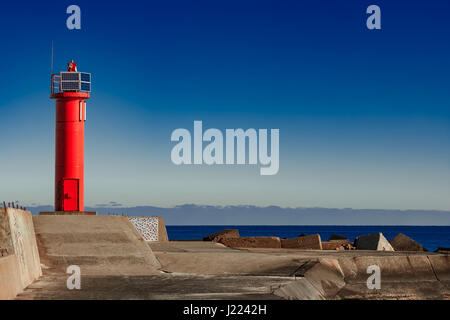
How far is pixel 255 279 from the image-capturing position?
1529 cm

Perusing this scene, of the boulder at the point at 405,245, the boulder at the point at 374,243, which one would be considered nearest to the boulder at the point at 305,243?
the boulder at the point at 374,243

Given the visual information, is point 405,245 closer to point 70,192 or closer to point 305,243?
point 305,243

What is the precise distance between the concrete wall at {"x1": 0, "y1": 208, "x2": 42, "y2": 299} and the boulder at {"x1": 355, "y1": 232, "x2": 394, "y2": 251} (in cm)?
1474

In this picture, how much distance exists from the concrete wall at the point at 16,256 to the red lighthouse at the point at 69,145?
8.14m

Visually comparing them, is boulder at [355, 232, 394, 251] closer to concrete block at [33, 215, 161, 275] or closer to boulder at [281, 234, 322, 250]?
Answer: boulder at [281, 234, 322, 250]

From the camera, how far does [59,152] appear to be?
1001 inches

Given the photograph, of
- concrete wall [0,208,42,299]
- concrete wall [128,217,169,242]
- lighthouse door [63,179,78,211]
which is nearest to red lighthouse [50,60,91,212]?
lighthouse door [63,179,78,211]

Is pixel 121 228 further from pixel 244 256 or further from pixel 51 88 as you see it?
pixel 51 88

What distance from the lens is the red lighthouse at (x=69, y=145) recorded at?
83.0 feet

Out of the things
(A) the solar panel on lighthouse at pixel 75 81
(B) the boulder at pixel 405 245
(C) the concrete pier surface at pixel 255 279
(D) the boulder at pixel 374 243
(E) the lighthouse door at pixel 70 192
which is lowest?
(B) the boulder at pixel 405 245

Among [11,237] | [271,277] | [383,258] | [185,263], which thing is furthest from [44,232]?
[383,258]

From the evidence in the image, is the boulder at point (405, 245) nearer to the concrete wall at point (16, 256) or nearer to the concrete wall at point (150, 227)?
the concrete wall at point (150, 227)

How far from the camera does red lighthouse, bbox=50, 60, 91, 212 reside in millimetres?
25312
